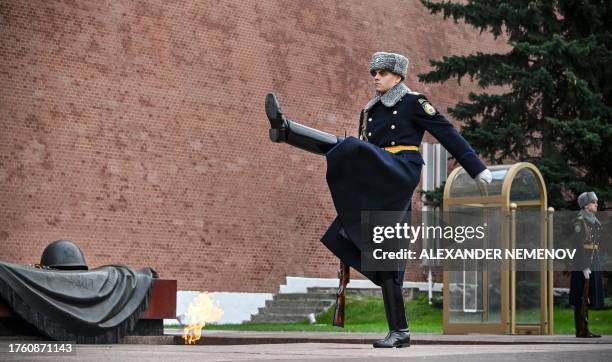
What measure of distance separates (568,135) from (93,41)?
26.3ft

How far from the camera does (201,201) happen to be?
67.0ft

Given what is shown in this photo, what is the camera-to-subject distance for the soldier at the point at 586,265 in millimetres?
11438

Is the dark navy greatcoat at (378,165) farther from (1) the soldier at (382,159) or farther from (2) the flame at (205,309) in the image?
(2) the flame at (205,309)

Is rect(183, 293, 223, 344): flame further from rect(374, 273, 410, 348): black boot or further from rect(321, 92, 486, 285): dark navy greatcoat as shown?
rect(321, 92, 486, 285): dark navy greatcoat

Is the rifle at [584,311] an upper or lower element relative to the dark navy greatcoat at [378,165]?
lower

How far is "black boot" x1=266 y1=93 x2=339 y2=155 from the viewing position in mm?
6062

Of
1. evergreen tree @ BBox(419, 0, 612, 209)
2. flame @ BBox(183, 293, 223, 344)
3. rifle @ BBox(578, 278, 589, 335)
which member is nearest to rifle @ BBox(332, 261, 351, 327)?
rifle @ BBox(578, 278, 589, 335)

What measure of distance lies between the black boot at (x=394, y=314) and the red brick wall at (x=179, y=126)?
12245 millimetres

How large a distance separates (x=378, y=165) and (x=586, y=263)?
5.74 m

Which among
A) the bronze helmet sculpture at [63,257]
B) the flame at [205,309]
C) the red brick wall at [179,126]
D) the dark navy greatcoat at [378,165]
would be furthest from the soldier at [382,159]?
the red brick wall at [179,126]

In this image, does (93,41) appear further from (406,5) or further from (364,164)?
(364,164)

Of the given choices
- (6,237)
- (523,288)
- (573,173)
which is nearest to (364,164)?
(523,288)

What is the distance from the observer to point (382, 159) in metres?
6.54

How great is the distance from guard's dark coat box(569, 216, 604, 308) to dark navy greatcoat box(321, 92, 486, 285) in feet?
16.4
